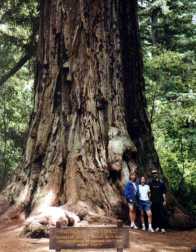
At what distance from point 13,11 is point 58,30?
7.67 meters

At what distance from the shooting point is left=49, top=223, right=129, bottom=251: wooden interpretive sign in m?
4.97

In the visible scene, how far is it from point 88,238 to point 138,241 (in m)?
2.92

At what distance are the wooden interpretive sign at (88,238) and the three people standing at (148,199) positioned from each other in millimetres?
3867

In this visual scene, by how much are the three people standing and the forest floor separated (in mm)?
462

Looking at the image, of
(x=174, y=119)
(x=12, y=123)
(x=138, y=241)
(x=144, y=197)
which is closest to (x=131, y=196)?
(x=144, y=197)

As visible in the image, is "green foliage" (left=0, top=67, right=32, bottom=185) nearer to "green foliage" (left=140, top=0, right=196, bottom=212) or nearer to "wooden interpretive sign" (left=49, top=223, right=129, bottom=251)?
"green foliage" (left=140, top=0, right=196, bottom=212)

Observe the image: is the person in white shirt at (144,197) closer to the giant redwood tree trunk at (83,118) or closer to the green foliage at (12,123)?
the giant redwood tree trunk at (83,118)

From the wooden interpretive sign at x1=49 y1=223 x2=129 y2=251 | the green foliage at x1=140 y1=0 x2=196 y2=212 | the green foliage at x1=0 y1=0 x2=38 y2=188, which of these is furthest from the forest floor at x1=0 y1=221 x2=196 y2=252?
the green foliage at x1=0 y1=0 x2=38 y2=188

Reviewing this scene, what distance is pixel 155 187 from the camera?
9.76 metres

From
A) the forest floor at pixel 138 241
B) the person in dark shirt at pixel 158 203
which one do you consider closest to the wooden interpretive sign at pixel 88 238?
the forest floor at pixel 138 241

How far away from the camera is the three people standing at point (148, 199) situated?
29.6 feet

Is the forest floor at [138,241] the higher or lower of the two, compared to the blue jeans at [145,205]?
lower

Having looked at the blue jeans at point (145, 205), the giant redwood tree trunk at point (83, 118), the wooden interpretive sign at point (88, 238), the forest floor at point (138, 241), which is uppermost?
the giant redwood tree trunk at point (83, 118)

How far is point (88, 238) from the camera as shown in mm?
4984
